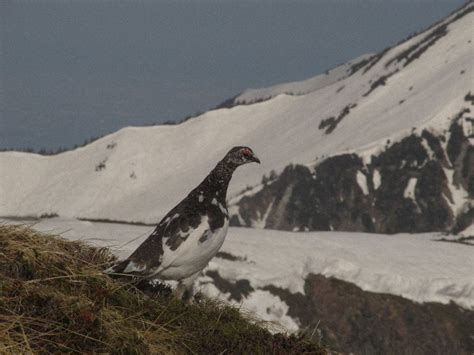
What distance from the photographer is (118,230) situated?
2094 inches

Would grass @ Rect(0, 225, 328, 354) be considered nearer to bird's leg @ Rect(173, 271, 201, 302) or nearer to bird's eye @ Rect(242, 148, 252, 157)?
bird's leg @ Rect(173, 271, 201, 302)

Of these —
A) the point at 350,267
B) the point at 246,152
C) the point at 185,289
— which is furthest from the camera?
the point at 350,267

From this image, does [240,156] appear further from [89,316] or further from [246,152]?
[89,316]

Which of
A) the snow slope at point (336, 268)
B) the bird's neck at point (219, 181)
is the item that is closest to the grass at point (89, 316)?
the bird's neck at point (219, 181)

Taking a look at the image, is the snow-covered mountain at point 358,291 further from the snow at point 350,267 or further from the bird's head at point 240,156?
the bird's head at point 240,156

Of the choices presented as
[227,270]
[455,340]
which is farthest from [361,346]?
[227,270]


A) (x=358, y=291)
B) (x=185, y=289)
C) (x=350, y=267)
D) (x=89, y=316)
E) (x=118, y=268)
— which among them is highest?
(x=118, y=268)

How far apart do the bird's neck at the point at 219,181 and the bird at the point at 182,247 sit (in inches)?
6.8

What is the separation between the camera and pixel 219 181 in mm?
14039

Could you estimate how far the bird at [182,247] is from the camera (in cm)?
1305

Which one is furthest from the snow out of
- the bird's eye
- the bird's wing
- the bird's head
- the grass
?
the grass

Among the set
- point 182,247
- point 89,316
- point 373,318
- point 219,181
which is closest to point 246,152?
point 219,181

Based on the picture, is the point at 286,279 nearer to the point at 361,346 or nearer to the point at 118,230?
the point at 361,346

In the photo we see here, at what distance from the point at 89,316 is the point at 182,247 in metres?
3.63
